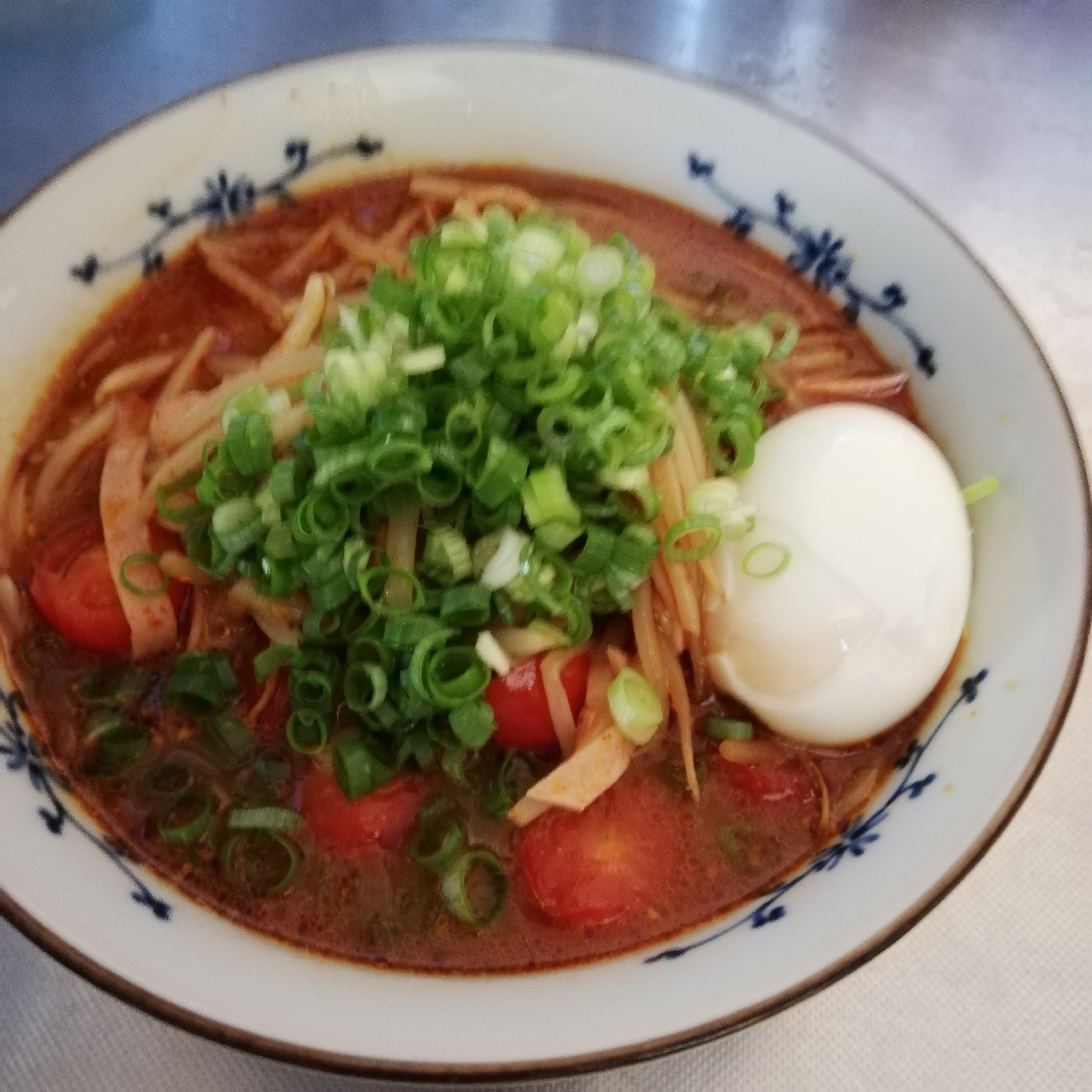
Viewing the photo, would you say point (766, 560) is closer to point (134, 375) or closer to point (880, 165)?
point (134, 375)

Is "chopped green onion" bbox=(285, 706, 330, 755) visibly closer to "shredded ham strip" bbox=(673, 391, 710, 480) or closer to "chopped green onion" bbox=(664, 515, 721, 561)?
"chopped green onion" bbox=(664, 515, 721, 561)

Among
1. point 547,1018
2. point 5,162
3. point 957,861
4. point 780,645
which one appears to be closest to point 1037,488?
point 780,645

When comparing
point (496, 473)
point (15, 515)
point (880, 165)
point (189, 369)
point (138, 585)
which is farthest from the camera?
point (880, 165)

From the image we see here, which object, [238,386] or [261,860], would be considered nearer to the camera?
[261,860]

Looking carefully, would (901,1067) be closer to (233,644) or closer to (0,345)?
(233,644)

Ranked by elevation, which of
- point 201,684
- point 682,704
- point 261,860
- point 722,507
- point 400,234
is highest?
point 400,234

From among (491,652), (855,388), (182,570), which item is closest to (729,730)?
(491,652)

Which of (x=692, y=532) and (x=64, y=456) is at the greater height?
(x=692, y=532)

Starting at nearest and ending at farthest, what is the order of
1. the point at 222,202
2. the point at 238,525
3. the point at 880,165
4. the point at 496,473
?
1. the point at 496,473
2. the point at 238,525
3. the point at 222,202
4. the point at 880,165
